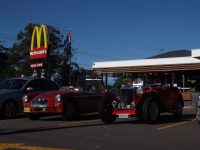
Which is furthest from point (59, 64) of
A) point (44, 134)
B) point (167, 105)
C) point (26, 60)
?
point (44, 134)

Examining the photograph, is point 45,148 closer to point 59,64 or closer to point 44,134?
point 44,134

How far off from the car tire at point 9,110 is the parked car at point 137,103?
444 cm

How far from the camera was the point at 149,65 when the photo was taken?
4816cm

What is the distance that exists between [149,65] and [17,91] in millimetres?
30995

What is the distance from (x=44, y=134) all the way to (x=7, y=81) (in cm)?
723

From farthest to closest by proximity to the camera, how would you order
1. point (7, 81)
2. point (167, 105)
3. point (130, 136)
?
point (7, 81), point (167, 105), point (130, 136)

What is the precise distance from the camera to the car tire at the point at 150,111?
572 inches

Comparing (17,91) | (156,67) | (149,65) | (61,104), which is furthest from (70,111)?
(149,65)

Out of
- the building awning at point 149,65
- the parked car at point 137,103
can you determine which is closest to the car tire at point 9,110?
the parked car at point 137,103

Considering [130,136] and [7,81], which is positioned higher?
[7,81]

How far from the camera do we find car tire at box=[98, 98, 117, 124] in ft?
49.7

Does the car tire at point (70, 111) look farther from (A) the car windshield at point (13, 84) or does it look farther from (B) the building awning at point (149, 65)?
(B) the building awning at point (149, 65)

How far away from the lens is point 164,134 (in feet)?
39.7

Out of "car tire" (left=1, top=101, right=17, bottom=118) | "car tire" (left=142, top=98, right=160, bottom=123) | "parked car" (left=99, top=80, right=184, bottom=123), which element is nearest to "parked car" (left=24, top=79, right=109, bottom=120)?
"car tire" (left=1, top=101, right=17, bottom=118)
